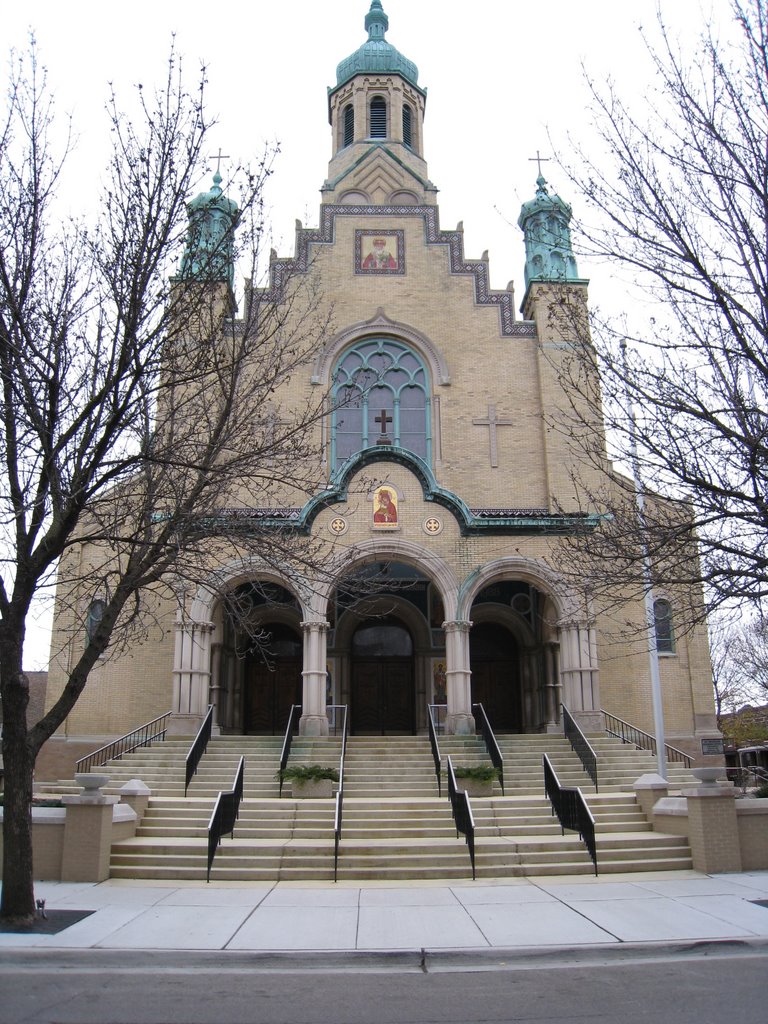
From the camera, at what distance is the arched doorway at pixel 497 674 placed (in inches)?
942

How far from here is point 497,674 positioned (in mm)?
24219

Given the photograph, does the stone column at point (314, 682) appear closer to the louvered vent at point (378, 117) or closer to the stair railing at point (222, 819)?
the stair railing at point (222, 819)

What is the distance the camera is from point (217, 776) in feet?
56.1

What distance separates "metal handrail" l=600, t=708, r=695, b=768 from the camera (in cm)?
2098

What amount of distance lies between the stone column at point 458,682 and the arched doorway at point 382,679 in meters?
4.02

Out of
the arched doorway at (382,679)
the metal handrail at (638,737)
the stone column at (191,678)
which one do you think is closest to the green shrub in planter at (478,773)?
the metal handrail at (638,737)

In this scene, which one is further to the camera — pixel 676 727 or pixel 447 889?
pixel 676 727

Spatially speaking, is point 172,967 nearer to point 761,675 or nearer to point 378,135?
point 378,135

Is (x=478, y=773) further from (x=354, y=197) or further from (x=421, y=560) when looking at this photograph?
(x=354, y=197)

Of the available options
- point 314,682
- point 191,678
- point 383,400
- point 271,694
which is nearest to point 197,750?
point 191,678

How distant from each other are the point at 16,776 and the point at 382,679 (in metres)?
14.9

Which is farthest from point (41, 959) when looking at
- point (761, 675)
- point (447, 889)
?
point (761, 675)

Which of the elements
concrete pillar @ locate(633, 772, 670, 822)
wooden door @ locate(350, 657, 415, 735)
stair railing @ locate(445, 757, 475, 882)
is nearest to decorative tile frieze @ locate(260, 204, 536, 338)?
wooden door @ locate(350, 657, 415, 735)

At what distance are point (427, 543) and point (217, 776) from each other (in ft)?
22.1
